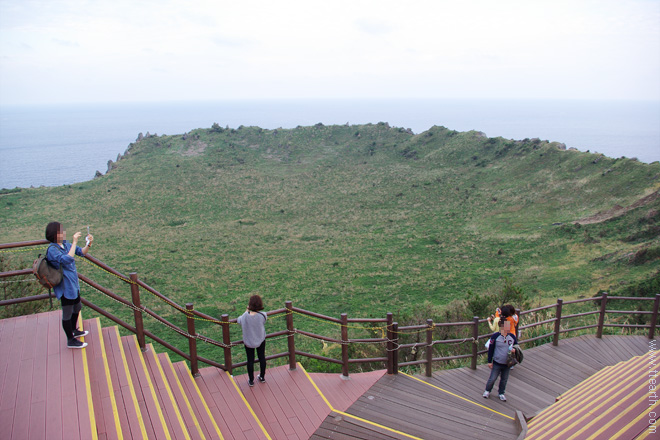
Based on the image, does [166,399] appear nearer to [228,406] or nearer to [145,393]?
[145,393]

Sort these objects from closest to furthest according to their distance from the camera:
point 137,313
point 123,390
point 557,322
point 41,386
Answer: point 41,386
point 123,390
point 137,313
point 557,322

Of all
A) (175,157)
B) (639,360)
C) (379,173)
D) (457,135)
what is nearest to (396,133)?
(457,135)

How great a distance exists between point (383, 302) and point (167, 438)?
16.4 m

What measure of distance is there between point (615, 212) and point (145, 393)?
31.2 meters

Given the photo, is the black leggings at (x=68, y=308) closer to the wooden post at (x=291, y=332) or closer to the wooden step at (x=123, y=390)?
the wooden step at (x=123, y=390)

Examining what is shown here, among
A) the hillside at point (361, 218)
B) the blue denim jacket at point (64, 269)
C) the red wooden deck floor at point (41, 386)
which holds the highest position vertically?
the blue denim jacket at point (64, 269)

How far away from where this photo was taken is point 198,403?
560 cm

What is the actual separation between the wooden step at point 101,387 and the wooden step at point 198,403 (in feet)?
3.53

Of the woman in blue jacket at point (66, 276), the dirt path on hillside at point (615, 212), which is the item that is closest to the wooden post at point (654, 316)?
the woman in blue jacket at point (66, 276)

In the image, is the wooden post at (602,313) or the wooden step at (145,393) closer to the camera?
the wooden step at (145,393)

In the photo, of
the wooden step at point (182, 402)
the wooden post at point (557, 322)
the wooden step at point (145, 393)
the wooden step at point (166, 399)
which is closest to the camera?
the wooden step at point (145, 393)

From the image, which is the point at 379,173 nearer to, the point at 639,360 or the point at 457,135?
the point at 457,135

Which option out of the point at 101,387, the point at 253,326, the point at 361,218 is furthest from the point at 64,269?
the point at 361,218

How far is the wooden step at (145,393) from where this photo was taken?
4527 mm
